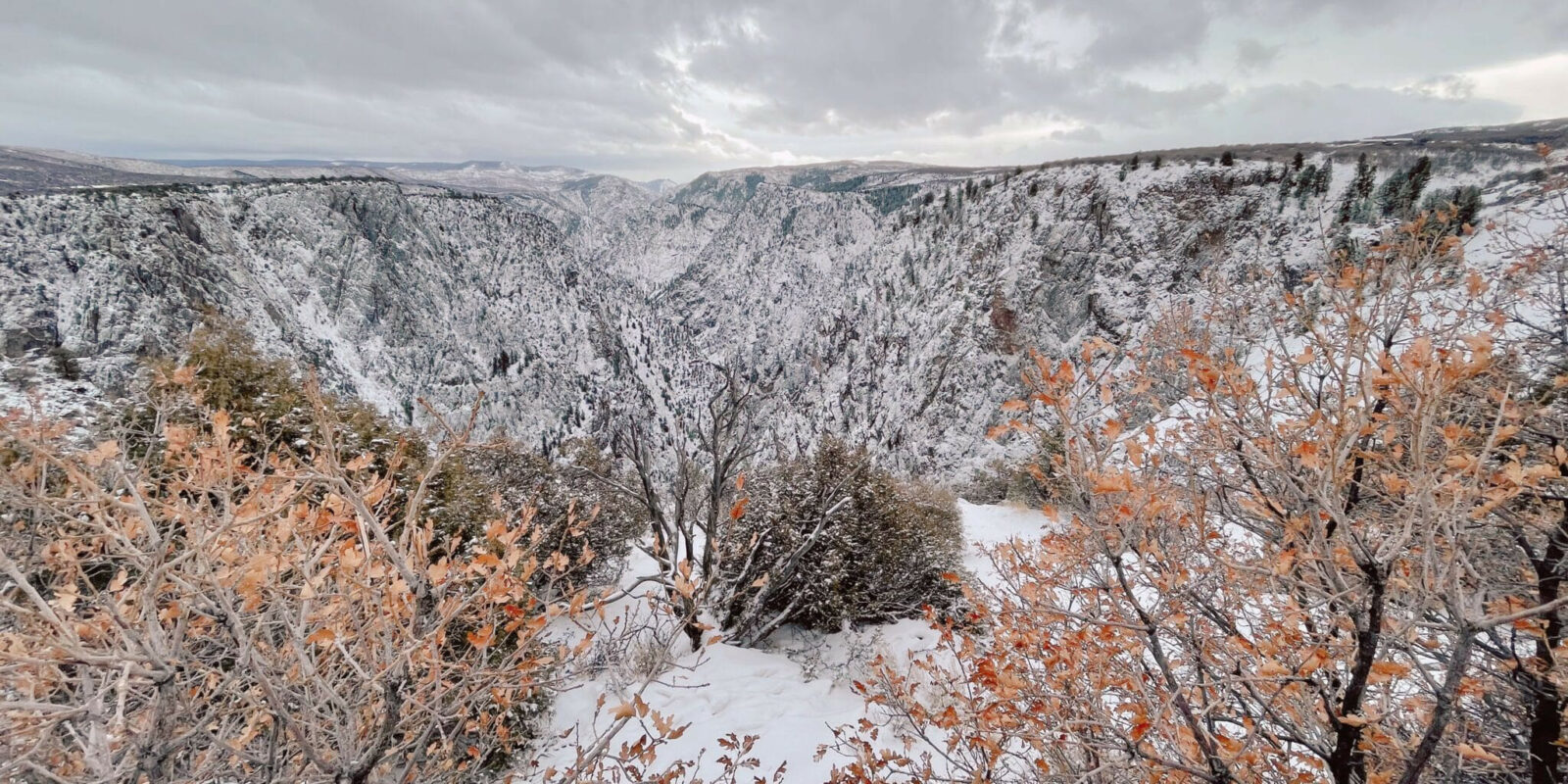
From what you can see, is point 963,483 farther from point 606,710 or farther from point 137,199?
point 137,199

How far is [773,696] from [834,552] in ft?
10.3

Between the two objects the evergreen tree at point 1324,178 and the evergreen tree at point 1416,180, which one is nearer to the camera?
the evergreen tree at point 1416,180

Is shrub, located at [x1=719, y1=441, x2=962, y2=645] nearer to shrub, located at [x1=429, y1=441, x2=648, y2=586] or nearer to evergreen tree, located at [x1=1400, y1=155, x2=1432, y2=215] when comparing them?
shrub, located at [x1=429, y1=441, x2=648, y2=586]

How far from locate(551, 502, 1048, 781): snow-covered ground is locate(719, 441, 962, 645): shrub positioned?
16.3 inches

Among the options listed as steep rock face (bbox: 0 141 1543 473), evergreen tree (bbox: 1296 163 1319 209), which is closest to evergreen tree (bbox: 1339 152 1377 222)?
steep rock face (bbox: 0 141 1543 473)

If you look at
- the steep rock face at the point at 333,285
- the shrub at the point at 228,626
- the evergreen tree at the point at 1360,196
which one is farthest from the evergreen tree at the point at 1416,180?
the steep rock face at the point at 333,285

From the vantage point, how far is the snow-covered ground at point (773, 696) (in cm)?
613

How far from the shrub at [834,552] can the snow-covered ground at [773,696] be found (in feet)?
1.36

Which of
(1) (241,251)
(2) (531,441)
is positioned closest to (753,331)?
(2) (531,441)

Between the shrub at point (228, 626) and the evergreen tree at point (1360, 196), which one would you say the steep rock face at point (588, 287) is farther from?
the shrub at point (228, 626)

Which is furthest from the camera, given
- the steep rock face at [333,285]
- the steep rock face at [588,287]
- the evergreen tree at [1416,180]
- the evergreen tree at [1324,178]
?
the steep rock face at [588,287]

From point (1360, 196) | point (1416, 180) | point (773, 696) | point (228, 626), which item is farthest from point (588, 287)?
point (228, 626)

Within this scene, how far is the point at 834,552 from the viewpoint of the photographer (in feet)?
32.7

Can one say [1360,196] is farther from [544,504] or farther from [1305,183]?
[544,504]
